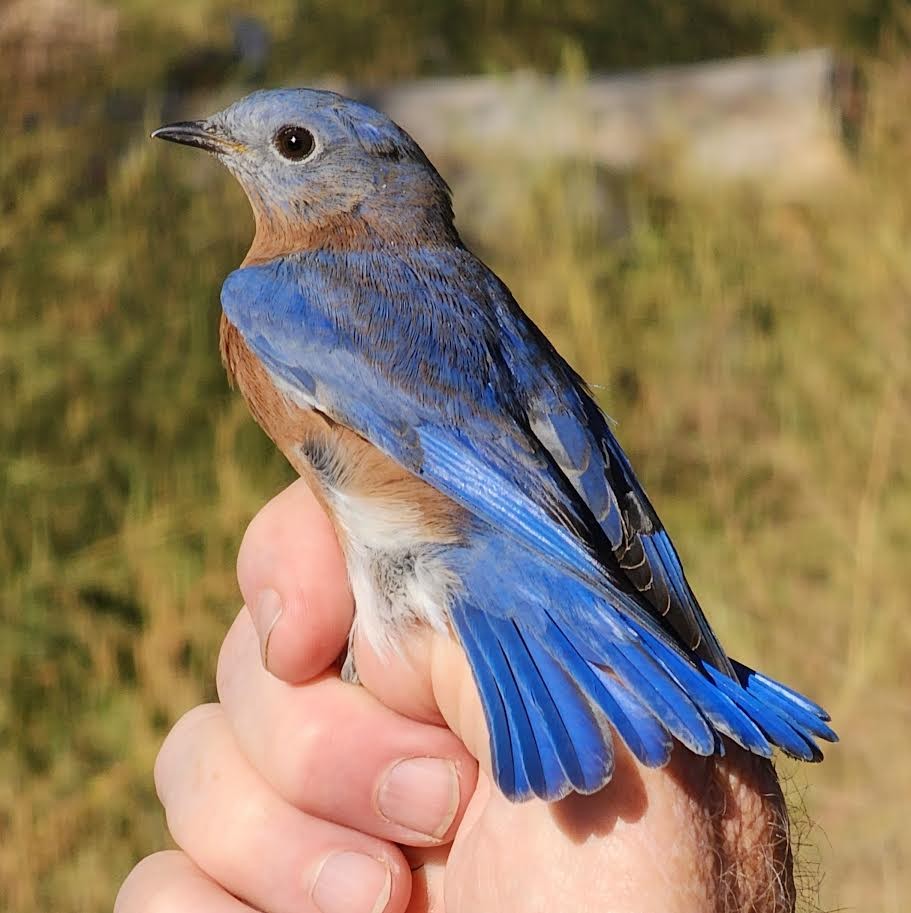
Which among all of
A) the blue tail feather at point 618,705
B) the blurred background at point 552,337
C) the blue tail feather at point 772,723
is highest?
the blue tail feather at point 618,705

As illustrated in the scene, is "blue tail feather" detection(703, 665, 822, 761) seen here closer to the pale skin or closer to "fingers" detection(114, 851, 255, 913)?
the pale skin

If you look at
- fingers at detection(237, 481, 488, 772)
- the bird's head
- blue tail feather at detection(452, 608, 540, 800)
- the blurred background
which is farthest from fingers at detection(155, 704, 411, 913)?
the bird's head

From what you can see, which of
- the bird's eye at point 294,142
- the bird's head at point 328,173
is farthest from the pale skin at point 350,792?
the bird's eye at point 294,142

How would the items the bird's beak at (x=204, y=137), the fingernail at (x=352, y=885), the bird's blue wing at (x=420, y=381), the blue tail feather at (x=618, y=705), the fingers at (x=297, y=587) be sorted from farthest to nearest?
the bird's beak at (x=204, y=137), the fingers at (x=297, y=587), the fingernail at (x=352, y=885), the bird's blue wing at (x=420, y=381), the blue tail feather at (x=618, y=705)

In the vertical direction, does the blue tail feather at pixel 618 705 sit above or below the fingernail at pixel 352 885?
above

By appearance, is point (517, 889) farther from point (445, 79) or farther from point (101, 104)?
point (445, 79)

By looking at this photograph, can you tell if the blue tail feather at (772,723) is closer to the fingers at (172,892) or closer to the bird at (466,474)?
the bird at (466,474)

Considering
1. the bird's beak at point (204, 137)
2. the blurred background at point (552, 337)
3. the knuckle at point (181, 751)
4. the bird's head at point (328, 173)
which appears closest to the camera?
the knuckle at point (181, 751)

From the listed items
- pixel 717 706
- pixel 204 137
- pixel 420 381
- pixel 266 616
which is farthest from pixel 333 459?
pixel 204 137
